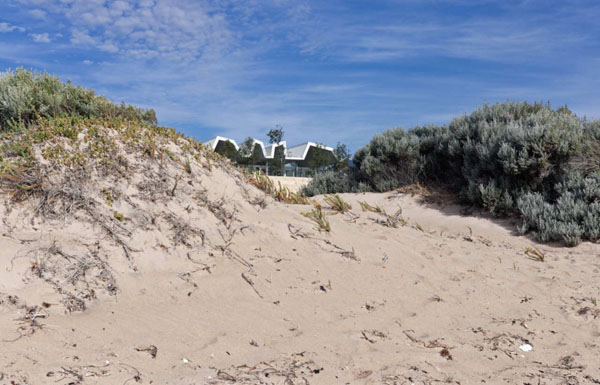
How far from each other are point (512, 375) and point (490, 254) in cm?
342

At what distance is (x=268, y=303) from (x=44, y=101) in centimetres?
600

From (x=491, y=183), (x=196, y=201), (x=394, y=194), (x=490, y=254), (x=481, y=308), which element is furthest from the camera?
(x=394, y=194)

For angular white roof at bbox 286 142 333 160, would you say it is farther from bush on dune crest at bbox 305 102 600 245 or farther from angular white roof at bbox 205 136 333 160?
bush on dune crest at bbox 305 102 600 245

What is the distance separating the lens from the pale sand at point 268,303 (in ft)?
11.0

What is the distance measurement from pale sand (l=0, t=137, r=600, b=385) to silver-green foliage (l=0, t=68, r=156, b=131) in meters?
3.14

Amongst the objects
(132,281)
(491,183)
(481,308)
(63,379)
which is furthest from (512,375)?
(491,183)

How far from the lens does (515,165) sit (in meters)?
8.72

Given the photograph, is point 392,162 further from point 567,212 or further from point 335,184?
point 567,212

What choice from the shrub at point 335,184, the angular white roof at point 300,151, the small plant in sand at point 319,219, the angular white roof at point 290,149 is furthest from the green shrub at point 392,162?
the angular white roof at point 300,151

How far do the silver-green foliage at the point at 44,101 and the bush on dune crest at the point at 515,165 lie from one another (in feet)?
20.5

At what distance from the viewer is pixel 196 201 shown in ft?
19.5

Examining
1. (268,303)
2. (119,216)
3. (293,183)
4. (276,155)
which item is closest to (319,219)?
(268,303)

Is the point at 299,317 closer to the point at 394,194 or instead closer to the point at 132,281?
the point at 132,281

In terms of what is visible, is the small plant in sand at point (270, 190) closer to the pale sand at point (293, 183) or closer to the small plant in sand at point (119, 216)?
the small plant in sand at point (119, 216)
